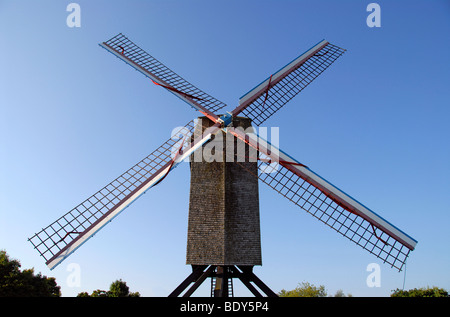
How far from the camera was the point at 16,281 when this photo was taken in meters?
25.4

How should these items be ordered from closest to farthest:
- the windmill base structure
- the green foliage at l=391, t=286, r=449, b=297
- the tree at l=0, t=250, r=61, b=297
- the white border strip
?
the windmill base structure, the white border strip, the tree at l=0, t=250, r=61, b=297, the green foliage at l=391, t=286, r=449, b=297

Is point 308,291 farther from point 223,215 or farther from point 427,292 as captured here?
point 223,215

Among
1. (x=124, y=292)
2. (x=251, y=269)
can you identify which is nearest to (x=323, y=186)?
(x=251, y=269)

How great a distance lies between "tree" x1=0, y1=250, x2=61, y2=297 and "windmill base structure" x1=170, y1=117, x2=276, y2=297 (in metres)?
19.8

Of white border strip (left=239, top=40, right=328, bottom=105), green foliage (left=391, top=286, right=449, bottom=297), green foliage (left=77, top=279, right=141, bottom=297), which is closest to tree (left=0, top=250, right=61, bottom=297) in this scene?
green foliage (left=77, top=279, right=141, bottom=297)

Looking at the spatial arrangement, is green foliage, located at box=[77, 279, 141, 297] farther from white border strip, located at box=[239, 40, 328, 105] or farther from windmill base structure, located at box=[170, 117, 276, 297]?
white border strip, located at box=[239, 40, 328, 105]

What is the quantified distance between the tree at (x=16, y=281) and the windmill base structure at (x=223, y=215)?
64.9 ft

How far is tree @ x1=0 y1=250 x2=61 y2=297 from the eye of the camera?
2507 cm

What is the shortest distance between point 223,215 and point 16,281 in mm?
21522

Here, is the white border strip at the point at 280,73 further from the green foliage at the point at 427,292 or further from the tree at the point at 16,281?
the green foliage at the point at 427,292

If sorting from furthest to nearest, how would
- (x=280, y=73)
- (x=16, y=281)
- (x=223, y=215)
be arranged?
(x=16, y=281)
(x=280, y=73)
(x=223, y=215)

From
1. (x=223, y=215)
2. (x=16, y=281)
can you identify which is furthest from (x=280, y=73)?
(x=16, y=281)
